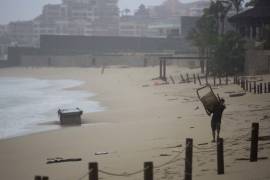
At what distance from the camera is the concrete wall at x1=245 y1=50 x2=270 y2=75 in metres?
38.6

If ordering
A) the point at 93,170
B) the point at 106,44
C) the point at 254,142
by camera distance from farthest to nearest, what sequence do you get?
the point at 106,44
the point at 254,142
the point at 93,170

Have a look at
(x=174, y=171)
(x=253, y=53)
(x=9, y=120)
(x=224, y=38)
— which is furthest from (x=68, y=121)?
(x=224, y=38)

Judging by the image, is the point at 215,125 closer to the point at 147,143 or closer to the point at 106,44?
the point at 147,143

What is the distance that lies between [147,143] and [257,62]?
25.2 meters

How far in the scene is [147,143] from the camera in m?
17.0

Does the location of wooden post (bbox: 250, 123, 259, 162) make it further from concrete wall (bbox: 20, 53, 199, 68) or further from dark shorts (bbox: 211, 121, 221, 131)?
concrete wall (bbox: 20, 53, 199, 68)

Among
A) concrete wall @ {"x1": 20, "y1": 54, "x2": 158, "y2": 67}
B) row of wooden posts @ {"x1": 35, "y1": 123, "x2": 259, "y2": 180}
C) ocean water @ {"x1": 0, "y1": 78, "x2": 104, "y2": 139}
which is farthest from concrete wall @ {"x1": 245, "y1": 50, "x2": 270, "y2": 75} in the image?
concrete wall @ {"x1": 20, "y1": 54, "x2": 158, "y2": 67}

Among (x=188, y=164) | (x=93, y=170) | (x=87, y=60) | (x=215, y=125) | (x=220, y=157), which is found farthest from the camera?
(x=87, y=60)

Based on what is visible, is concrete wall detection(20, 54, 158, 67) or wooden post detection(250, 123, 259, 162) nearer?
wooden post detection(250, 123, 259, 162)

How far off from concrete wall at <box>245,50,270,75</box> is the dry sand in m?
7.81

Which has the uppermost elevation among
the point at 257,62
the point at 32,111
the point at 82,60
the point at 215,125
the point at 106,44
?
the point at 106,44

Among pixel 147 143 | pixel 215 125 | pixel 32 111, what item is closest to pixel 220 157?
pixel 215 125

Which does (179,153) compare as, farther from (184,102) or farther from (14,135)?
(184,102)

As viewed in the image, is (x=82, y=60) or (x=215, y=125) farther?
(x=82, y=60)
